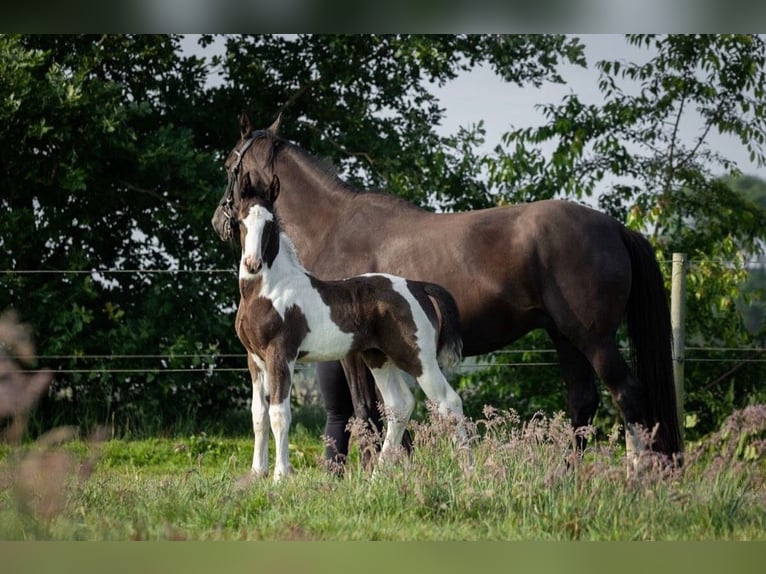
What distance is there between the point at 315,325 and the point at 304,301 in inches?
6.0

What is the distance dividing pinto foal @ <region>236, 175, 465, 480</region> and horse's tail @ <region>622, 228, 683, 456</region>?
4.82ft

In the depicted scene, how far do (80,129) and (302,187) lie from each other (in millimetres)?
3438

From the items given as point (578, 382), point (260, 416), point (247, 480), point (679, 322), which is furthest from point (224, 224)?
point (679, 322)

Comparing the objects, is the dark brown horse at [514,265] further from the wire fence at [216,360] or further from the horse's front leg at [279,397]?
the wire fence at [216,360]

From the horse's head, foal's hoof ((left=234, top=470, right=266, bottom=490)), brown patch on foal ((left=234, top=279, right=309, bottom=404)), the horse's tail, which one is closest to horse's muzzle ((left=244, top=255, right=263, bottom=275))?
brown patch on foal ((left=234, top=279, right=309, bottom=404))

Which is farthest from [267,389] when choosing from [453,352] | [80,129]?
[80,129]

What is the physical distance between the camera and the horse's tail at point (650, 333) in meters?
6.36

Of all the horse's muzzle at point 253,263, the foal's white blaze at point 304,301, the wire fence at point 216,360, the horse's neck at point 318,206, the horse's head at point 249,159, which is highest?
the horse's head at point 249,159

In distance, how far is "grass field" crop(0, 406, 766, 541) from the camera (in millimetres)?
4008

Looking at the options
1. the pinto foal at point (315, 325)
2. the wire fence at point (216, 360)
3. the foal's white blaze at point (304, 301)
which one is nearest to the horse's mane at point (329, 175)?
the pinto foal at point (315, 325)

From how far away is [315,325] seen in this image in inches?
217

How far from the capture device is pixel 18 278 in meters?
9.51
